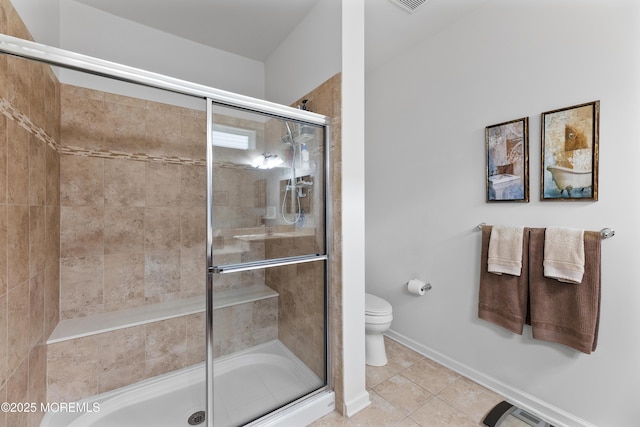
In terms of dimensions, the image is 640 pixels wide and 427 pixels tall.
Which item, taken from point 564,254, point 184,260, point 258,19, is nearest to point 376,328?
point 564,254

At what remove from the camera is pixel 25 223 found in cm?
123

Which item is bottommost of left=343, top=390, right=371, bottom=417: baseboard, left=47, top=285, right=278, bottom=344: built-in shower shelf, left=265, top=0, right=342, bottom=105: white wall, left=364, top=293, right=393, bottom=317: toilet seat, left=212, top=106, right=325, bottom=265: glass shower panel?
left=343, top=390, right=371, bottom=417: baseboard

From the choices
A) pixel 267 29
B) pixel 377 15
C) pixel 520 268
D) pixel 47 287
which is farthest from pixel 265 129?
pixel 520 268

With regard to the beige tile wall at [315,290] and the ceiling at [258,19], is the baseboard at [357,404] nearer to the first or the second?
the beige tile wall at [315,290]

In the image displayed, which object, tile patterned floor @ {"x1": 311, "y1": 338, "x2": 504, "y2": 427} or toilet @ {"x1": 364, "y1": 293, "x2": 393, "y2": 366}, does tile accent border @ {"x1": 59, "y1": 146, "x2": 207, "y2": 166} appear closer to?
toilet @ {"x1": 364, "y1": 293, "x2": 393, "y2": 366}

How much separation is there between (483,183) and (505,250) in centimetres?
48

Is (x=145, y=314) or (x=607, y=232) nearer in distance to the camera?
(x=607, y=232)

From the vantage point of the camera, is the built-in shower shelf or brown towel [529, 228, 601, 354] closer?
brown towel [529, 228, 601, 354]

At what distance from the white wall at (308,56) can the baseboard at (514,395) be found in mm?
2211

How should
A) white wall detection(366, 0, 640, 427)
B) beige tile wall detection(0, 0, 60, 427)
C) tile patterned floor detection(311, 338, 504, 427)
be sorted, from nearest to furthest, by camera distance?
beige tile wall detection(0, 0, 60, 427)
white wall detection(366, 0, 640, 427)
tile patterned floor detection(311, 338, 504, 427)

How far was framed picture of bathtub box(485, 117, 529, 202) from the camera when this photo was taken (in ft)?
5.35

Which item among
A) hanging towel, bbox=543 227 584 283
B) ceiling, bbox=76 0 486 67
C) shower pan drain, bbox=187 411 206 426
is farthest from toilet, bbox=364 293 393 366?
ceiling, bbox=76 0 486 67

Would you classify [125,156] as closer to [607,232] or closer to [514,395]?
[607,232]

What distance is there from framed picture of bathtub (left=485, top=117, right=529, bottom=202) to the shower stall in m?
1.12
